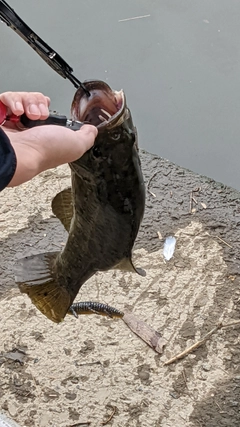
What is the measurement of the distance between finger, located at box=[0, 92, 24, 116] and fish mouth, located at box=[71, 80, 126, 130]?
0.42ft

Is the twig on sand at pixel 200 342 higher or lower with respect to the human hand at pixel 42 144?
lower

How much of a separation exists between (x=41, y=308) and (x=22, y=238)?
89 centimetres

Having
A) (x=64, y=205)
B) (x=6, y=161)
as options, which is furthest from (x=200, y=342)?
(x=6, y=161)

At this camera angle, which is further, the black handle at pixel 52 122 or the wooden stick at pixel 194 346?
the wooden stick at pixel 194 346

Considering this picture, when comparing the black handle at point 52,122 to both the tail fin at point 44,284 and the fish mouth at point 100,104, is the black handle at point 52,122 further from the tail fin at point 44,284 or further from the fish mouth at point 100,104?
the tail fin at point 44,284

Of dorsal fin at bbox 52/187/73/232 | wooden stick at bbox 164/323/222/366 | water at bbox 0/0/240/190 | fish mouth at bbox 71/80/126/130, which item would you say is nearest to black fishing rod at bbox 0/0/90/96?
fish mouth at bbox 71/80/126/130

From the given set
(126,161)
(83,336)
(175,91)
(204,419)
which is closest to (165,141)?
(175,91)

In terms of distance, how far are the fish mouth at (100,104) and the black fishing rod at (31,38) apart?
0.02 metres

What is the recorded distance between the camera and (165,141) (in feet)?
11.3

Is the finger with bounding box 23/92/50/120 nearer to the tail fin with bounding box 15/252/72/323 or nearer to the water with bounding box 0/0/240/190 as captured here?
the tail fin with bounding box 15/252/72/323

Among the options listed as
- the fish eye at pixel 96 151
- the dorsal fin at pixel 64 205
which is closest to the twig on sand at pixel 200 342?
the dorsal fin at pixel 64 205

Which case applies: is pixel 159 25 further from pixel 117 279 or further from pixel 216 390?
pixel 216 390

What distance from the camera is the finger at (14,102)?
4.83ft

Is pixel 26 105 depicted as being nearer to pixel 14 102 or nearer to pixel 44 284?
pixel 14 102
